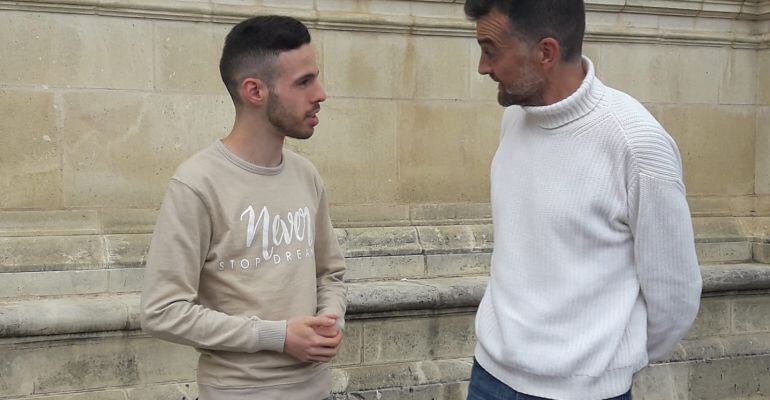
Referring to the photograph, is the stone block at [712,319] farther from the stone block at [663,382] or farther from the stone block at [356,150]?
the stone block at [356,150]

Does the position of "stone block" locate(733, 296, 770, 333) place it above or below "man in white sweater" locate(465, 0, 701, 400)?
below

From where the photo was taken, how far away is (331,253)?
313cm

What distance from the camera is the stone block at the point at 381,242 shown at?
558 centimetres

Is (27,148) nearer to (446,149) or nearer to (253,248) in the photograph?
(446,149)

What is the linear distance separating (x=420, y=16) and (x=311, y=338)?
341 centimetres

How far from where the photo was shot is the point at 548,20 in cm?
264

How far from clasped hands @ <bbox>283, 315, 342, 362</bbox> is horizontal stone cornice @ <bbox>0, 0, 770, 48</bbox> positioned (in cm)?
285

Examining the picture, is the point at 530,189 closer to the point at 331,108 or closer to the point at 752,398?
the point at 331,108

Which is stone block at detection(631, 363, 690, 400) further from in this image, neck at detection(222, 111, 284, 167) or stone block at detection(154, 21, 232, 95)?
neck at detection(222, 111, 284, 167)

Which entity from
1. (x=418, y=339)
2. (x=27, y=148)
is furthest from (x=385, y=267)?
(x=27, y=148)

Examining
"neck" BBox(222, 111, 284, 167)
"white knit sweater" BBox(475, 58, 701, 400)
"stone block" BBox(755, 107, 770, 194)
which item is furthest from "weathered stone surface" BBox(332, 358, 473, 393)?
"white knit sweater" BBox(475, 58, 701, 400)

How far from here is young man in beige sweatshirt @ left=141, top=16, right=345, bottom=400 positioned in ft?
8.80

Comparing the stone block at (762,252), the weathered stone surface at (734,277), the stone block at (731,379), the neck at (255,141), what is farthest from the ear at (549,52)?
the stone block at (762,252)

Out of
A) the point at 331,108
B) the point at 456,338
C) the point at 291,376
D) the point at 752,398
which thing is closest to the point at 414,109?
the point at 331,108
